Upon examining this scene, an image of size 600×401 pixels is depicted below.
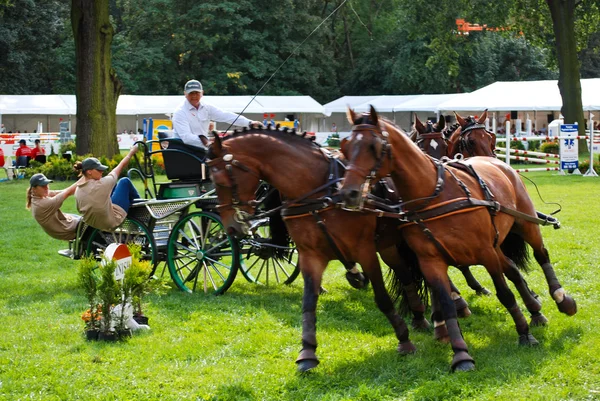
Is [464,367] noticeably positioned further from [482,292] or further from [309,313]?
[482,292]

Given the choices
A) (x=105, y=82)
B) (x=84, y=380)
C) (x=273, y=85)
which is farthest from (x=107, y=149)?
(x=273, y=85)

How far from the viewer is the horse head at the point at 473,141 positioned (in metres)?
8.91

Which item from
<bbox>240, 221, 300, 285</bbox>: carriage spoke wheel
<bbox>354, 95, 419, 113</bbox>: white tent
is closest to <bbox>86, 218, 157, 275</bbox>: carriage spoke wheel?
<bbox>240, 221, 300, 285</bbox>: carriage spoke wheel

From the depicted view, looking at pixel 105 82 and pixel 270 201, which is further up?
pixel 105 82

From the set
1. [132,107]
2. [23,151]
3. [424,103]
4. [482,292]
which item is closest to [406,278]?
[482,292]

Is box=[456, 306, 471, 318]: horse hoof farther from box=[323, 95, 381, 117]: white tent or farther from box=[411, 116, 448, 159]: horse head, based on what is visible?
box=[323, 95, 381, 117]: white tent

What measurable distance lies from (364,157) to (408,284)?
1.84 m

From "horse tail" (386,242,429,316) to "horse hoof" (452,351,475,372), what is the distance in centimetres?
129

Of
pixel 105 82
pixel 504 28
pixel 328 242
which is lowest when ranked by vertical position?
pixel 328 242

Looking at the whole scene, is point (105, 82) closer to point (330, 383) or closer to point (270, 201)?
point (270, 201)

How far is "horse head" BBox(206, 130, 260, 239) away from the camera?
6.36 metres

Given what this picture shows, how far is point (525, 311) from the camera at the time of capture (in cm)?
805

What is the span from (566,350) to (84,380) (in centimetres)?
376

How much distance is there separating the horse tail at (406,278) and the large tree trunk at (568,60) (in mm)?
24743
